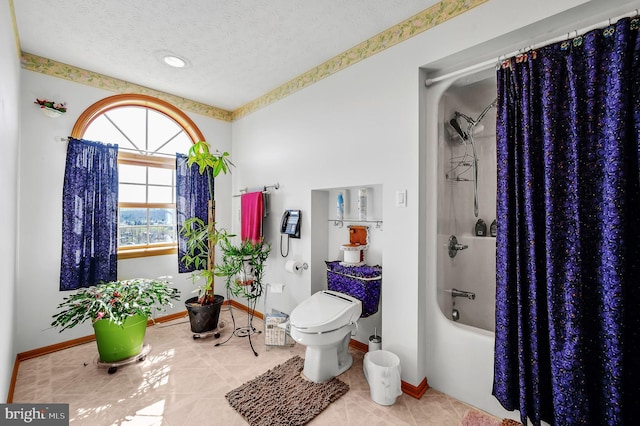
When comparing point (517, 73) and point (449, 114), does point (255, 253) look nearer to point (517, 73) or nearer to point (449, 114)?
point (449, 114)

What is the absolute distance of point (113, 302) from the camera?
84.5 inches

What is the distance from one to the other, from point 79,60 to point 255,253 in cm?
234

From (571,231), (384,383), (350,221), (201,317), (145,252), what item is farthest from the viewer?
(145,252)

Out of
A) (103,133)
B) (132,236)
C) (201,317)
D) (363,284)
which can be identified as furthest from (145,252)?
(363,284)

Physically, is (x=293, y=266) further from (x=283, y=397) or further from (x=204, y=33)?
(x=204, y=33)

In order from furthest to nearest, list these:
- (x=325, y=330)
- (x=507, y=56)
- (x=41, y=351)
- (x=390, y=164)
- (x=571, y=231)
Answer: (x=41, y=351) → (x=390, y=164) → (x=325, y=330) → (x=507, y=56) → (x=571, y=231)

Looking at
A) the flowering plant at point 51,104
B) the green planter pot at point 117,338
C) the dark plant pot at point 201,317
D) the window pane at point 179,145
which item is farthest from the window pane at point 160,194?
the green planter pot at point 117,338

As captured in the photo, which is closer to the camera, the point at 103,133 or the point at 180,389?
the point at 180,389

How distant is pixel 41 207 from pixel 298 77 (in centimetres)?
260

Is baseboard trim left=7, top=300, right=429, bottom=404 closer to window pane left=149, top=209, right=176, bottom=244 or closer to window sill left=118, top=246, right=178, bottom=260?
window sill left=118, top=246, right=178, bottom=260

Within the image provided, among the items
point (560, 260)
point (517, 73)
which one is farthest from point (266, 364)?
point (517, 73)

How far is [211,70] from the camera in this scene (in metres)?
2.64

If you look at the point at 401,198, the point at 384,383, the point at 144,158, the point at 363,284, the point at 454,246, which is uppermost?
the point at 144,158

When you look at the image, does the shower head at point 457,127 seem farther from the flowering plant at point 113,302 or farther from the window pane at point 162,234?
the window pane at point 162,234
